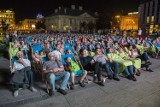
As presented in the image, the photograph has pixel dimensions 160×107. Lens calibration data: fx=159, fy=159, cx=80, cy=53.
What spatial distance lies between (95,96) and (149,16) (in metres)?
52.3

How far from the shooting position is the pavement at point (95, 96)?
4.30m

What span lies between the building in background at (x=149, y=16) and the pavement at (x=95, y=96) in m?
46.1

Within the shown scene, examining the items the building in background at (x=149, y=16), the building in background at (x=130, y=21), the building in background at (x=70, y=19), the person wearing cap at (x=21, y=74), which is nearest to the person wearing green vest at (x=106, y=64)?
the person wearing cap at (x=21, y=74)

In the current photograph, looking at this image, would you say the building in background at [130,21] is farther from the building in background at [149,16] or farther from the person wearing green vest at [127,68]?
the person wearing green vest at [127,68]

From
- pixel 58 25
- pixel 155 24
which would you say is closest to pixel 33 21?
pixel 58 25

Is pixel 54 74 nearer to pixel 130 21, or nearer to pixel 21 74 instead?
pixel 21 74

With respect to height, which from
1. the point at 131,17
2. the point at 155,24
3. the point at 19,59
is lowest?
the point at 19,59

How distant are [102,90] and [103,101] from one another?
78 centimetres

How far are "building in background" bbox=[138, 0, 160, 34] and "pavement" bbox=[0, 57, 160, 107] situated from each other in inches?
1814

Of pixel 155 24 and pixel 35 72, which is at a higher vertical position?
pixel 155 24

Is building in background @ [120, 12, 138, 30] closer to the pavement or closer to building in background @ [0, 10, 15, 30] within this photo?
the pavement

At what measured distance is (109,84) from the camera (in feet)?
18.9

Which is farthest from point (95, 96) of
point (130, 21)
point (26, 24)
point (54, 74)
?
point (26, 24)

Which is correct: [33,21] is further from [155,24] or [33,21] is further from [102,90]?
[102,90]
